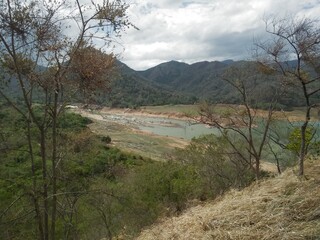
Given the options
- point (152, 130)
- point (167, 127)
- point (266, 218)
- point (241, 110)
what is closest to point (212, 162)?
point (241, 110)

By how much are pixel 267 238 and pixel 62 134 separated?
23.3 ft

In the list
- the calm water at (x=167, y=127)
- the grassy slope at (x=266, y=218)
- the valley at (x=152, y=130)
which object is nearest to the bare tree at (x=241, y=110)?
the grassy slope at (x=266, y=218)

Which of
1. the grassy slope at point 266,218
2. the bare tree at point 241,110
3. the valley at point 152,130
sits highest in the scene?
the bare tree at point 241,110

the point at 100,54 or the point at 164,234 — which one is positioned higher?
the point at 100,54

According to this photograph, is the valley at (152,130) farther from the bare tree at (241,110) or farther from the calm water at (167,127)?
the bare tree at (241,110)

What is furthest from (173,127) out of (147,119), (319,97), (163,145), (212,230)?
(212,230)

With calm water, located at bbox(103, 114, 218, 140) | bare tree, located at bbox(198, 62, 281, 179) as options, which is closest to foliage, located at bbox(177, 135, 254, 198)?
bare tree, located at bbox(198, 62, 281, 179)

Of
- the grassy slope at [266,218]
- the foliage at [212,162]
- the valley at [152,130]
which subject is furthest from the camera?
the valley at [152,130]

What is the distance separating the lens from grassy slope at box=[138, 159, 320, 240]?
4.73 metres

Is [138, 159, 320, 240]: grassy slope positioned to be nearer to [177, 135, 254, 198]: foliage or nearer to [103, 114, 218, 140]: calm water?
[177, 135, 254, 198]: foliage

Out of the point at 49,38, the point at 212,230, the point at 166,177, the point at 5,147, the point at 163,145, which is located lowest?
the point at 163,145

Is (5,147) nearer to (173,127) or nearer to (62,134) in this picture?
(62,134)

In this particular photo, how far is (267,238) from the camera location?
462 cm

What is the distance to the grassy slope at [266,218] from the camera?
15.5 ft
